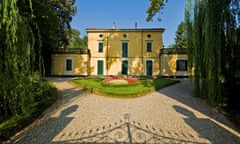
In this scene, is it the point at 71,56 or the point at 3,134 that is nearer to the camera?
the point at 3,134

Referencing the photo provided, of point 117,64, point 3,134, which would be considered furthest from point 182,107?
point 117,64

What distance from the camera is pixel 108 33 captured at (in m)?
27.4

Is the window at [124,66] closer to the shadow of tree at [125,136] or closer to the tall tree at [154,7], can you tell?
the tall tree at [154,7]

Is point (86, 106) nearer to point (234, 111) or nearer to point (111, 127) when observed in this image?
point (111, 127)

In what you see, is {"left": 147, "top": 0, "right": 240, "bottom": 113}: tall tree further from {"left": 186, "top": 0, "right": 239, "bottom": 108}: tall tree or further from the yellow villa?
the yellow villa

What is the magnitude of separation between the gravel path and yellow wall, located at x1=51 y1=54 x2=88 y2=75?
16.2m

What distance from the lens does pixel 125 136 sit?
221 inches

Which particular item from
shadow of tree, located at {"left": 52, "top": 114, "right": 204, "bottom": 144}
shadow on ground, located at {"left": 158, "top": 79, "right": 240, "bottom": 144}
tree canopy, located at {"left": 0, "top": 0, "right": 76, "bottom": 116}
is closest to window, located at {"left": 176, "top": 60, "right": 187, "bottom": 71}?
shadow on ground, located at {"left": 158, "top": 79, "right": 240, "bottom": 144}

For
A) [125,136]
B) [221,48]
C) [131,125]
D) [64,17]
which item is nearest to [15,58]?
[125,136]

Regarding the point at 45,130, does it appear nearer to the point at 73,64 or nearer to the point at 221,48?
the point at 221,48

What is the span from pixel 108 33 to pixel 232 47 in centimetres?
2122

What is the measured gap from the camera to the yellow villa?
2606 centimetres

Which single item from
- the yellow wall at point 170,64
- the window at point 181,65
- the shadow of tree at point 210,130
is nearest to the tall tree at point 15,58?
the shadow of tree at point 210,130

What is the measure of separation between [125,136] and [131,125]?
111cm
